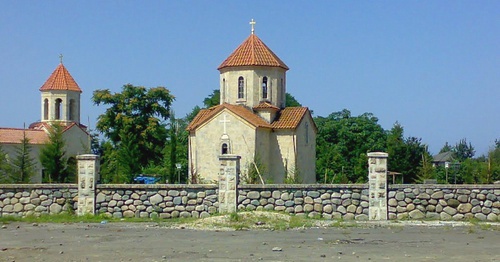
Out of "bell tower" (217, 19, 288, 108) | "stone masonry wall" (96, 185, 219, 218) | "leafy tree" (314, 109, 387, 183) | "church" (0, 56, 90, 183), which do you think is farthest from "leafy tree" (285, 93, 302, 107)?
"stone masonry wall" (96, 185, 219, 218)

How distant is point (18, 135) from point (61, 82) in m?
5.46

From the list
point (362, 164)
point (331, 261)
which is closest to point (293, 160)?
point (362, 164)

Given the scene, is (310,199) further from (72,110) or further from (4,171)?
(72,110)

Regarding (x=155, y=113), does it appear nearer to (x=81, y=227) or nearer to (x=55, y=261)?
(x=81, y=227)

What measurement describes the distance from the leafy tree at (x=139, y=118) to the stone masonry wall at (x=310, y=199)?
3029 cm

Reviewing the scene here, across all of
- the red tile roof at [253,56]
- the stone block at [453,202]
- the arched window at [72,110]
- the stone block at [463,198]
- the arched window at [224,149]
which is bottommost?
the stone block at [453,202]

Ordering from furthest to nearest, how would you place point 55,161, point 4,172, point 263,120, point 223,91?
point 223,91 → point 263,120 → point 55,161 → point 4,172

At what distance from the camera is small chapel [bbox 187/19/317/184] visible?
38.5 meters

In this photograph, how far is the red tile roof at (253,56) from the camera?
41.1 m

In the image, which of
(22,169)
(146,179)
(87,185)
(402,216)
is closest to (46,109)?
(146,179)

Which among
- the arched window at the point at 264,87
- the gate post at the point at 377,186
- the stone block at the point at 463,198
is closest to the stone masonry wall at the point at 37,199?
the gate post at the point at 377,186

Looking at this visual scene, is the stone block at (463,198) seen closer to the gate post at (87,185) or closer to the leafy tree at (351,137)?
the gate post at (87,185)

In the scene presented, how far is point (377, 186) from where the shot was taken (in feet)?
69.2

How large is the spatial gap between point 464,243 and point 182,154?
50.5 metres
